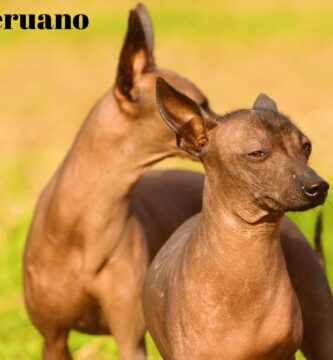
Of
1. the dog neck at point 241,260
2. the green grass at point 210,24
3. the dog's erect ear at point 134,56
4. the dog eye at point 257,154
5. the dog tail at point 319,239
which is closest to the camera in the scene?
the dog eye at point 257,154

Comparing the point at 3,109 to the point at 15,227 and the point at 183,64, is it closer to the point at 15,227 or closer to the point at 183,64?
the point at 183,64

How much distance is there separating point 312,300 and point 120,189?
65.1 inches

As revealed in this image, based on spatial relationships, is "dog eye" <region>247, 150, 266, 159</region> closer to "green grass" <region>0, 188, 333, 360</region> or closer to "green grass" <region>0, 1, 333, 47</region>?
"green grass" <region>0, 188, 333, 360</region>

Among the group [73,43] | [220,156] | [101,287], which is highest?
[220,156]

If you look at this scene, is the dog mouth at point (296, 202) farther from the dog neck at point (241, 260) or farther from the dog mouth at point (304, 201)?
the dog neck at point (241, 260)

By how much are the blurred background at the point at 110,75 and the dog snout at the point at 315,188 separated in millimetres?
4097

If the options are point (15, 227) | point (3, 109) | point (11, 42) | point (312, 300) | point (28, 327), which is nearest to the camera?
point (312, 300)

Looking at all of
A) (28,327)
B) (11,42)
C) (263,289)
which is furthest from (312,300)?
(11,42)

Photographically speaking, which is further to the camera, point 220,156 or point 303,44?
point 303,44

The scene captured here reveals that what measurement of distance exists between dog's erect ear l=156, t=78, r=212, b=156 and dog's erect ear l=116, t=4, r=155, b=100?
180 cm

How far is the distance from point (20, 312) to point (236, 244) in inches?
213

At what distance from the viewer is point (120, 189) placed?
10.5 metres

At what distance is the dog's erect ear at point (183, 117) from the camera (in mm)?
8555

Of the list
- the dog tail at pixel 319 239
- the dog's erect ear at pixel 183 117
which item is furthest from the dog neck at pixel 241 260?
the dog tail at pixel 319 239
